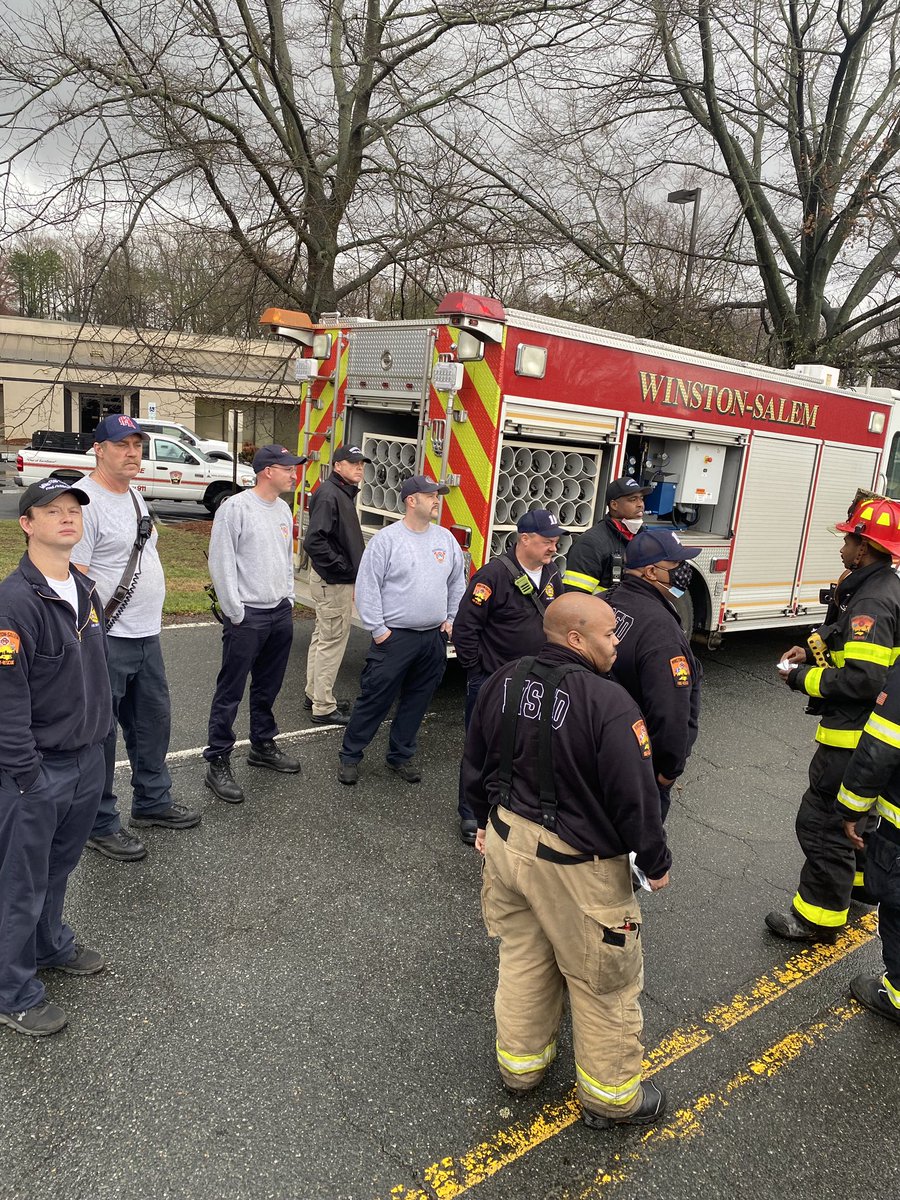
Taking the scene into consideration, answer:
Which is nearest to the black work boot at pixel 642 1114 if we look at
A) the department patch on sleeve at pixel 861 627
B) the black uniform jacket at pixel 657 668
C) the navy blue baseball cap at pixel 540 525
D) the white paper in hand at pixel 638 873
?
the white paper in hand at pixel 638 873

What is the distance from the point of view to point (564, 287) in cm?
1352

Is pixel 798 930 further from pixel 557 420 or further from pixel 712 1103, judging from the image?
pixel 557 420

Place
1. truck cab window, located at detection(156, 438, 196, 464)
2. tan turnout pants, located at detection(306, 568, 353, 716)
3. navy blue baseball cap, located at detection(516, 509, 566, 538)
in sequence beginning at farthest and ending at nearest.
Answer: truck cab window, located at detection(156, 438, 196, 464) → tan turnout pants, located at detection(306, 568, 353, 716) → navy blue baseball cap, located at detection(516, 509, 566, 538)

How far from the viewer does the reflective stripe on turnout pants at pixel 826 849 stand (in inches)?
148

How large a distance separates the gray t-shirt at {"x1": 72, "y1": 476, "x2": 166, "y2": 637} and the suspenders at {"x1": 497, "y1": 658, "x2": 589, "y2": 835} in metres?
2.04

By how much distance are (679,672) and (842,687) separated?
93cm

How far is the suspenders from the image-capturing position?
8.10 ft

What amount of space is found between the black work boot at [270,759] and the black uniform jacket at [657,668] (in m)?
2.53

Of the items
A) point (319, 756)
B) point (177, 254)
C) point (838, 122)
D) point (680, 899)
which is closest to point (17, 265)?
point (177, 254)

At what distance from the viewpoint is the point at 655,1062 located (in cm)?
297

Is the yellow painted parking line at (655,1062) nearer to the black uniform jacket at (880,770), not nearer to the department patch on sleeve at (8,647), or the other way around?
the black uniform jacket at (880,770)

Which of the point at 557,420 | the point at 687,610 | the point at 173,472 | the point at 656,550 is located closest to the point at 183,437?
the point at 173,472

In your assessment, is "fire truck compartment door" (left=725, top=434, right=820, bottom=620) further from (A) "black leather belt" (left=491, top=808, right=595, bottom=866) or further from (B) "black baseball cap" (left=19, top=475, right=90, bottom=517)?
(B) "black baseball cap" (left=19, top=475, right=90, bottom=517)

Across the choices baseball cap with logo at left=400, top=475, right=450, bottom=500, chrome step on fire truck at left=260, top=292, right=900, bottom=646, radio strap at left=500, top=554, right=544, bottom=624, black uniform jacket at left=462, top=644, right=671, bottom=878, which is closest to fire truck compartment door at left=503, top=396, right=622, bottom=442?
chrome step on fire truck at left=260, top=292, right=900, bottom=646
